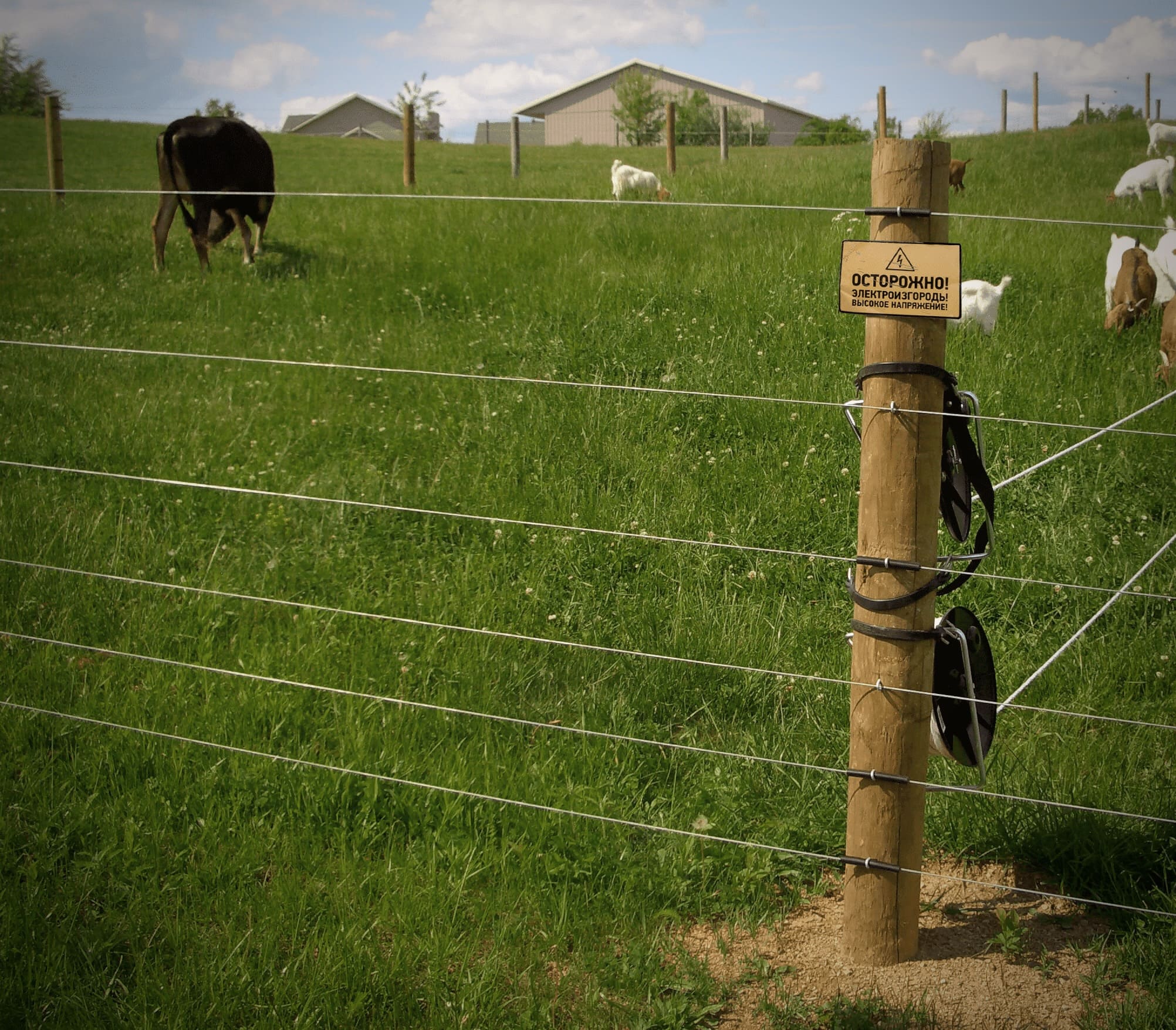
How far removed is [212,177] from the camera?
33.4 ft

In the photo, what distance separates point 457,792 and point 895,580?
4.52 ft

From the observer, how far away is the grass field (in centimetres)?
265

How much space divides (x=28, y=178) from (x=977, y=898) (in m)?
26.5

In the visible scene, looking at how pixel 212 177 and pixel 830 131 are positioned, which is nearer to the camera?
pixel 212 177

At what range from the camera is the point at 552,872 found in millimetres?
2893

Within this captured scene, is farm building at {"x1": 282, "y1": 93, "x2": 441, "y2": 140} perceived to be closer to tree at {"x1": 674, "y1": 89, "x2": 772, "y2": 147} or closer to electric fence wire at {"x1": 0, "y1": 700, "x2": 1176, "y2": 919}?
tree at {"x1": 674, "y1": 89, "x2": 772, "y2": 147}

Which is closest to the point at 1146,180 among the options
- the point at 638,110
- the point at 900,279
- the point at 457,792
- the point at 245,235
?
the point at 245,235

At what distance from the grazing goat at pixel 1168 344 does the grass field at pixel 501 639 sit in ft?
0.57

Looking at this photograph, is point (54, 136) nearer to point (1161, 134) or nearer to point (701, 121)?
point (1161, 134)

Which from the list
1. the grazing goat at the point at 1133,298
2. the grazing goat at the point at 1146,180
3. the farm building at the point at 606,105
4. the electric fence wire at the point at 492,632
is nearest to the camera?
the electric fence wire at the point at 492,632

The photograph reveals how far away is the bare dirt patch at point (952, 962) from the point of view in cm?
236

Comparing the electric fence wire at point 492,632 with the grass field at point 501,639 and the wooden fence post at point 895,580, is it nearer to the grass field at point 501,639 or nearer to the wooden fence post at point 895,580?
→ the grass field at point 501,639

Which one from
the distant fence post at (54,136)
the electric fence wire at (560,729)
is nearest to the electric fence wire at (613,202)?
the electric fence wire at (560,729)

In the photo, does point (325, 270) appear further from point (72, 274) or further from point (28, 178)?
point (28, 178)
